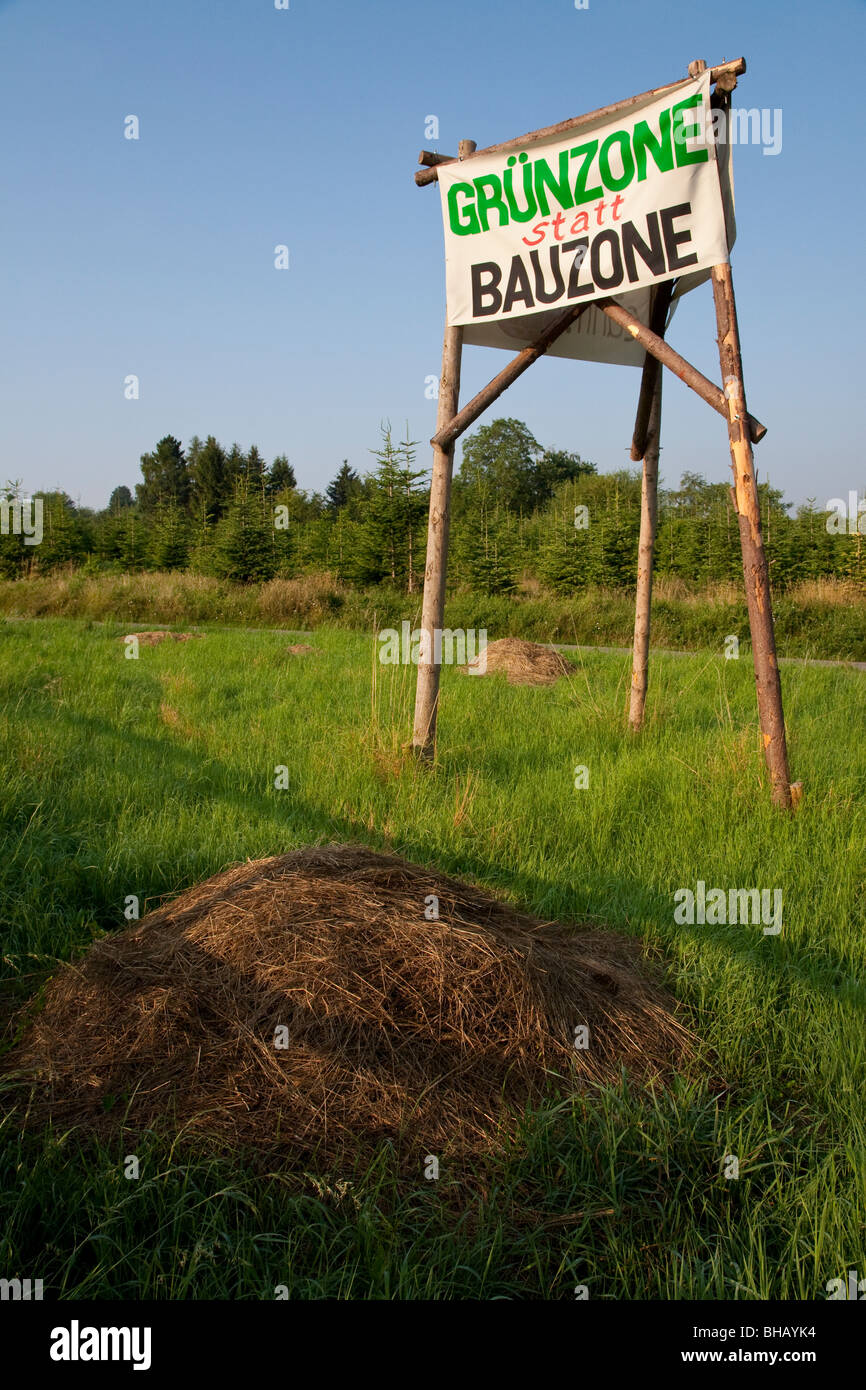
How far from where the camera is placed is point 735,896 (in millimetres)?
3791

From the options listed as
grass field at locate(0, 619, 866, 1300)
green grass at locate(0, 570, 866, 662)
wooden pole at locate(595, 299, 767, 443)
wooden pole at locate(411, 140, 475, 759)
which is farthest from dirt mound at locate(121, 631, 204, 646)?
wooden pole at locate(595, 299, 767, 443)

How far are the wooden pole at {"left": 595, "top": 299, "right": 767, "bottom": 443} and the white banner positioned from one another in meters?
0.16

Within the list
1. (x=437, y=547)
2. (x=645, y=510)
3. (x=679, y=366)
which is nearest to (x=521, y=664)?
(x=645, y=510)

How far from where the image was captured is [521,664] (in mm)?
10406

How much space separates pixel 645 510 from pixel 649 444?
52 cm

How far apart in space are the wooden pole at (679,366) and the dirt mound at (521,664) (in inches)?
188

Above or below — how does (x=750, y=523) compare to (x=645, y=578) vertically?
above

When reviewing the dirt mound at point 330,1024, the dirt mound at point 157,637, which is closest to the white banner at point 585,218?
the dirt mound at point 330,1024

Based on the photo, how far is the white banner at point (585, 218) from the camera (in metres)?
4.95

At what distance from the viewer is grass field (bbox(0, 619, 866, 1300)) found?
6.25 feet

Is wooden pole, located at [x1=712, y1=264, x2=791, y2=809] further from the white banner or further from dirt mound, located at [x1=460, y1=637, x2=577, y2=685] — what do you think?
dirt mound, located at [x1=460, y1=637, x2=577, y2=685]

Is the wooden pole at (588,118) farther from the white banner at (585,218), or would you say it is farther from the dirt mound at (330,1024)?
the dirt mound at (330,1024)

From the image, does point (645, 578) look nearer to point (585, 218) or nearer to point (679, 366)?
point (679, 366)
